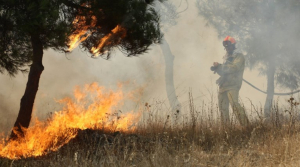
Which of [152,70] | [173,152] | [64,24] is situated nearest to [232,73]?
[173,152]

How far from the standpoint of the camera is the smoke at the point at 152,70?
47.7 feet

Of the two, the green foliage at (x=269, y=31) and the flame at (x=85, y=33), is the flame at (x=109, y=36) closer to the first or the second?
the flame at (x=85, y=33)

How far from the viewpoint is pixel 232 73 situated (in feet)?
30.2

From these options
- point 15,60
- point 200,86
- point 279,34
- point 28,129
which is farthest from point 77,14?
point 200,86

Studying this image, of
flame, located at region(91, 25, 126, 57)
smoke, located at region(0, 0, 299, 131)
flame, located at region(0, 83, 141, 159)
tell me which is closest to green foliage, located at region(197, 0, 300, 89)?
smoke, located at region(0, 0, 299, 131)

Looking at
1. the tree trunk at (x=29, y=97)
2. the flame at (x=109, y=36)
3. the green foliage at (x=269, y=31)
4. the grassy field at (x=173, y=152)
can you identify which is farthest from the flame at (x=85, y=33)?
the green foliage at (x=269, y=31)

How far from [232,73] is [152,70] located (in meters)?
10.6

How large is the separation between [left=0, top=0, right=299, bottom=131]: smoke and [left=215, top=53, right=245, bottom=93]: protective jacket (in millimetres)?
5076

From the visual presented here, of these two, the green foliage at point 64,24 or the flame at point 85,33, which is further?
the flame at point 85,33

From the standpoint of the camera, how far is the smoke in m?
14.5

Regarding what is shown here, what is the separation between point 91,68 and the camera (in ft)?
60.4

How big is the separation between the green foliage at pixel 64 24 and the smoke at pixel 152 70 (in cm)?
750

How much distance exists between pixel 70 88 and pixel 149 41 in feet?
32.8

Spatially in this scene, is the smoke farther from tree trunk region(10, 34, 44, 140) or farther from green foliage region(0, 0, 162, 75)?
green foliage region(0, 0, 162, 75)
